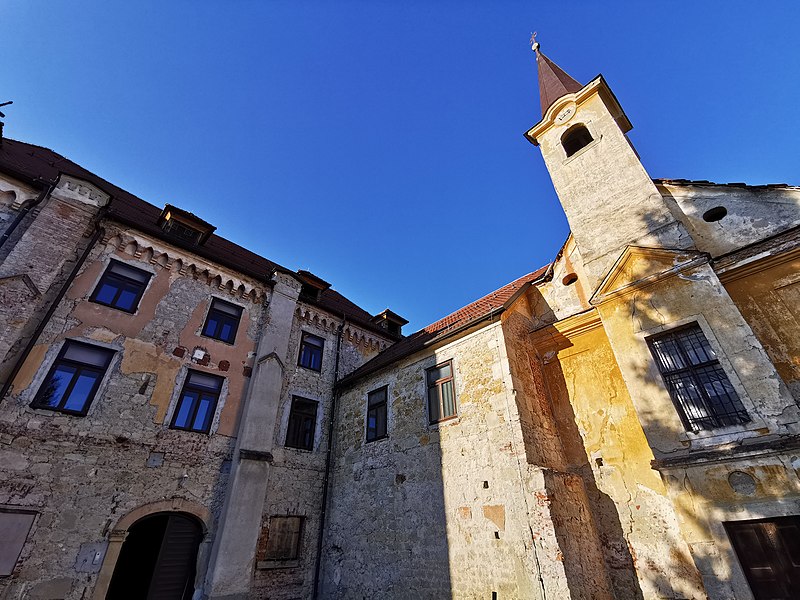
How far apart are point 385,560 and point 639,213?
36.1 ft

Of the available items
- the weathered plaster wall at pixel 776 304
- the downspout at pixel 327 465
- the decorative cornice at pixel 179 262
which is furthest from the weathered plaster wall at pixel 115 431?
the weathered plaster wall at pixel 776 304

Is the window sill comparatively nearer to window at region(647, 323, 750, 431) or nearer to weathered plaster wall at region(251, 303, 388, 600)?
weathered plaster wall at region(251, 303, 388, 600)

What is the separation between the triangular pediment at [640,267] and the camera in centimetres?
787

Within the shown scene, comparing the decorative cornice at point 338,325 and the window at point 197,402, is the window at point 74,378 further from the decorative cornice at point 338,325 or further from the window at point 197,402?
the decorative cornice at point 338,325

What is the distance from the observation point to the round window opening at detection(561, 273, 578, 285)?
10391 millimetres

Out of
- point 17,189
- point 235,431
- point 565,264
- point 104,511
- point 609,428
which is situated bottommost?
point 104,511

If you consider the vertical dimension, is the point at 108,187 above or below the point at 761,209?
above

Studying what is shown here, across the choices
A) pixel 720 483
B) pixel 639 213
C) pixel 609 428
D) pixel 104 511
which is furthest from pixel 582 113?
pixel 104 511

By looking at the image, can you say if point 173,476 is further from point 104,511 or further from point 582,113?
point 582,113

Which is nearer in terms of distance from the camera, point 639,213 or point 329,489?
point 639,213

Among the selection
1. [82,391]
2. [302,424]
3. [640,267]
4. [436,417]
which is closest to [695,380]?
Answer: [640,267]

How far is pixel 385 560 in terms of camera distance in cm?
934

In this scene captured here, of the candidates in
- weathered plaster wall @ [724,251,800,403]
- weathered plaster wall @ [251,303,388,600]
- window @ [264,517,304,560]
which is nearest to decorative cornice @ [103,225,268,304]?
weathered plaster wall @ [251,303,388,600]

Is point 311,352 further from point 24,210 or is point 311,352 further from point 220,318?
point 24,210
